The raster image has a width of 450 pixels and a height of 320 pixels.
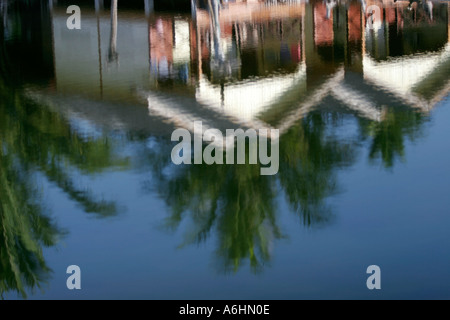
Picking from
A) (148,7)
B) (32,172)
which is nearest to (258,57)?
(148,7)

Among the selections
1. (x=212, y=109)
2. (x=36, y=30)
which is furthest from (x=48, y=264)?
(x=36, y=30)

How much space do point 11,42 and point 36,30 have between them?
1.92 meters

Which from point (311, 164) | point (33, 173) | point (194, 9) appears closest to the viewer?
point (33, 173)

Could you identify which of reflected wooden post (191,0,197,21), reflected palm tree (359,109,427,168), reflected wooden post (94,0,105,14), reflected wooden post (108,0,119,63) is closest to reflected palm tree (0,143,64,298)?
reflected palm tree (359,109,427,168)

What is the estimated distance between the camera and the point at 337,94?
51.1 ft

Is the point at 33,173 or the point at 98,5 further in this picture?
the point at 98,5

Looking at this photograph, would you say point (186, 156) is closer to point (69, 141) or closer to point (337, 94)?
point (69, 141)

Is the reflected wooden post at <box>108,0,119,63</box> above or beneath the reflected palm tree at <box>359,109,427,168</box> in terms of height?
above

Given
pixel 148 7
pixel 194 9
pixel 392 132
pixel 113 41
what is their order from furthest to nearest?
pixel 148 7, pixel 194 9, pixel 113 41, pixel 392 132

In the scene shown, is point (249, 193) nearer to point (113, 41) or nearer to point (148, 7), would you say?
point (113, 41)

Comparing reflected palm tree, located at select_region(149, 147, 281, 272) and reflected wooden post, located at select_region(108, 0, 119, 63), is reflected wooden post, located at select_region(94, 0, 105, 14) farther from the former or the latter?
reflected palm tree, located at select_region(149, 147, 281, 272)

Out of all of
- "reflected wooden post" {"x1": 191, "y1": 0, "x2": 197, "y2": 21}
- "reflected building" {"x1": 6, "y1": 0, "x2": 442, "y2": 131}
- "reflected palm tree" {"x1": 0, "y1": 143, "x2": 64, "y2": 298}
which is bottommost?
"reflected palm tree" {"x1": 0, "y1": 143, "x2": 64, "y2": 298}

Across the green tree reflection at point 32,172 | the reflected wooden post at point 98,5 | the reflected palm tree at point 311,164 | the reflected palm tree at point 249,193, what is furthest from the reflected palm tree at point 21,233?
the reflected wooden post at point 98,5
